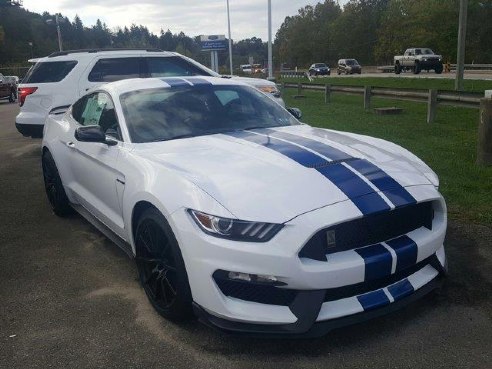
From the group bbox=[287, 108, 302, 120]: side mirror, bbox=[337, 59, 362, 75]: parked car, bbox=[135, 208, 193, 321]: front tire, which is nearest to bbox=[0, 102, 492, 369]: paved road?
bbox=[135, 208, 193, 321]: front tire

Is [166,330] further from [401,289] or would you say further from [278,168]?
[401,289]

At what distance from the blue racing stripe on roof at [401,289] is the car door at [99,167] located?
80.6 inches

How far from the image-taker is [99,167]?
4.37 meters

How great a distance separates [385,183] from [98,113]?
288 centimetres

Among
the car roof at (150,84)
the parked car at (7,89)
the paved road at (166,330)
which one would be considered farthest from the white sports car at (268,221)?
the parked car at (7,89)

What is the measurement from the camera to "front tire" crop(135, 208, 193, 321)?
3.11 metres

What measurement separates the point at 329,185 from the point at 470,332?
1.27 meters

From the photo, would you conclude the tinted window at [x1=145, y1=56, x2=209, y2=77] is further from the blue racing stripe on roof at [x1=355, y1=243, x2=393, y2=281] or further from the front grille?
the blue racing stripe on roof at [x1=355, y1=243, x2=393, y2=281]

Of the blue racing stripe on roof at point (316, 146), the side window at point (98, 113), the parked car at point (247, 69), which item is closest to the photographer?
the blue racing stripe on roof at point (316, 146)

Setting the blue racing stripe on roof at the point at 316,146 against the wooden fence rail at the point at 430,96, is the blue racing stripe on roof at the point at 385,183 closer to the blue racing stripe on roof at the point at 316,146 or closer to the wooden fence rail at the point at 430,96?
the blue racing stripe on roof at the point at 316,146

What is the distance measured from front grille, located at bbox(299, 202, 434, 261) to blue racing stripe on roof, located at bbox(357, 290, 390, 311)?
0.28 m

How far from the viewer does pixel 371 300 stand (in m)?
2.93

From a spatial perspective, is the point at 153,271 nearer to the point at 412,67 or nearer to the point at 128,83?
the point at 128,83

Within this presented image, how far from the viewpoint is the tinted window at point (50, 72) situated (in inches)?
376
